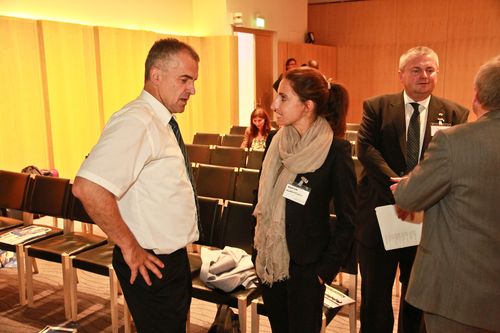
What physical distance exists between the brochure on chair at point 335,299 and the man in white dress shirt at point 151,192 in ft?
3.06

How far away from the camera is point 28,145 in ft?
17.8

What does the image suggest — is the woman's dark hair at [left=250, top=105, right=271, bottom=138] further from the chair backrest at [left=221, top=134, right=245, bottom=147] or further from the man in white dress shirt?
the man in white dress shirt

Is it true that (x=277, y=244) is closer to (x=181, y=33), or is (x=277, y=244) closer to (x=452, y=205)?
(x=452, y=205)

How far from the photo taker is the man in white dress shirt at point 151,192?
58.1 inches

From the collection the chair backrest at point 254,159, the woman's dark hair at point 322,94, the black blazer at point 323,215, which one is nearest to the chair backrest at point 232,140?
the chair backrest at point 254,159

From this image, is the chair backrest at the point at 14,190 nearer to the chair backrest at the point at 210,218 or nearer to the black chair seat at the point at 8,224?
the black chair seat at the point at 8,224

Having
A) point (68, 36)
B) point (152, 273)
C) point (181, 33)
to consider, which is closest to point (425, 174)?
point (152, 273)

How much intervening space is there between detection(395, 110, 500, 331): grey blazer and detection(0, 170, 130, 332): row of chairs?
2.02 m

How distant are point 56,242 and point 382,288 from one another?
2390mm

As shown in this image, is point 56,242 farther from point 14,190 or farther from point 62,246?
point 14,190

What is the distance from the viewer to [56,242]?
3334 millimetres

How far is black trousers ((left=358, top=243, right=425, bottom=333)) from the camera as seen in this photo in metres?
2.38

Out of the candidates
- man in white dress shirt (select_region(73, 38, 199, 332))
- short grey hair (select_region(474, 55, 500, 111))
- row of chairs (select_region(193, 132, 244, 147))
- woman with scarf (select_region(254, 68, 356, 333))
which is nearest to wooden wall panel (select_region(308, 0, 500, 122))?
row of chairs (select_region(193, 132, 244, 147))

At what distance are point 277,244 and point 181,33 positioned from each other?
670cm
